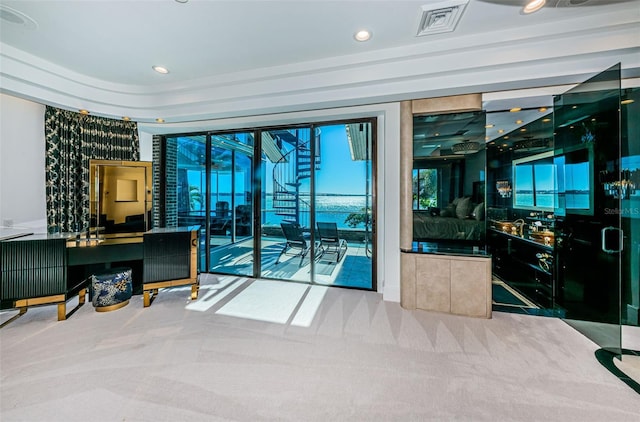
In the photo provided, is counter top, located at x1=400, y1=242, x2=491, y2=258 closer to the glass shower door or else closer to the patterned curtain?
the glass shower door

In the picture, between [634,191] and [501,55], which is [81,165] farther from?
[634,191]

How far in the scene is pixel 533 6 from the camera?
1.99 m

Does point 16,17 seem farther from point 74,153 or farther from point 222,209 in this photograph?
point 222,209

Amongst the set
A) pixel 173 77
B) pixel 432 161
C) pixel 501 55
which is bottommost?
pixel 432 161

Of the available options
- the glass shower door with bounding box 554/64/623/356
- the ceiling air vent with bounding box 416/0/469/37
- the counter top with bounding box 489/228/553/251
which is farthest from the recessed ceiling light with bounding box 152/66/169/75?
the counter top with bounding box 489/228/553/251

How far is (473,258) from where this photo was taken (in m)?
2.81

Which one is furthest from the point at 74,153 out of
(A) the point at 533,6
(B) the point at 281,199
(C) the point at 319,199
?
(A) the point at 533,6

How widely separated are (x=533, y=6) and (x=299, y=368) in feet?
11.3

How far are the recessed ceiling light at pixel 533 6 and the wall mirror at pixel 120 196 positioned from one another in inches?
180

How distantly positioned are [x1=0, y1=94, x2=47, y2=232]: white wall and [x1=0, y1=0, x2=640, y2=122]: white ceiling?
43 centimetres

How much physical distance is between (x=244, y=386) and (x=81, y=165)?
4009mm

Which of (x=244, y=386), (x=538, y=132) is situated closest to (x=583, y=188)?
(x=538, y=132)

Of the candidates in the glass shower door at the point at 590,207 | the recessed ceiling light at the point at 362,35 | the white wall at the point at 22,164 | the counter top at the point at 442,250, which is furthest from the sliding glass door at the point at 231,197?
the glass shower door at the point at 590,207

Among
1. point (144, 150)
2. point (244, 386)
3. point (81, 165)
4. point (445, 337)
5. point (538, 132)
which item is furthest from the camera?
point (144, 150)
